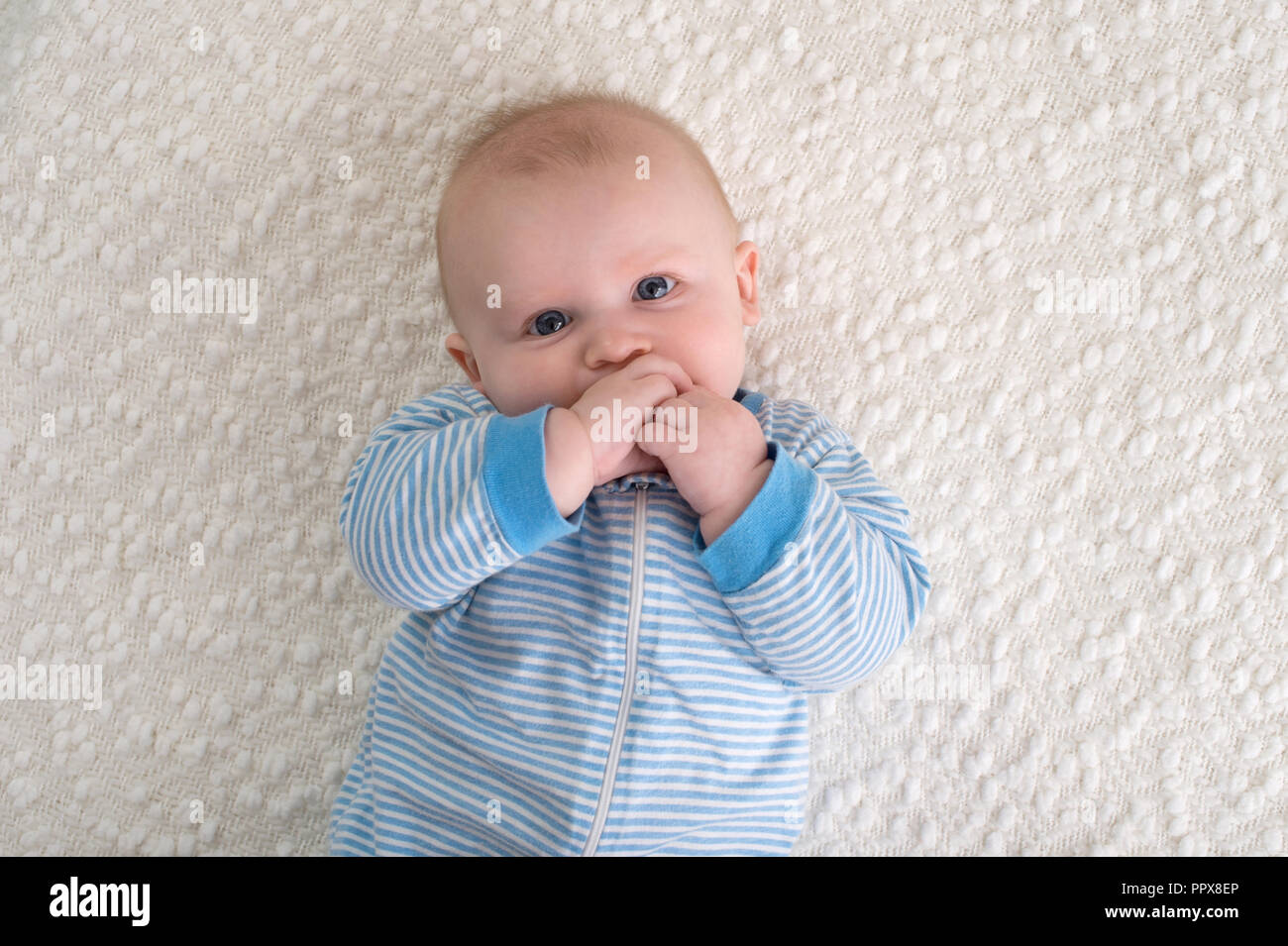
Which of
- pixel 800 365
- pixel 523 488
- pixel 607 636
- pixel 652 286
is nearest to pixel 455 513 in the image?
pixel 523 488

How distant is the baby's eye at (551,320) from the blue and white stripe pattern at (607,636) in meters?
0.10

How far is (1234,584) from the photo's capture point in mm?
1137

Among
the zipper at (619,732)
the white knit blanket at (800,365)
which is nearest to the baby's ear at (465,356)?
the white knit blanket at (800,365)

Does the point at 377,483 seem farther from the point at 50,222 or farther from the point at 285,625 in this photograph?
the point at 50,222

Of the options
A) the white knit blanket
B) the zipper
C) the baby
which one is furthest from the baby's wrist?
the white knit blanket

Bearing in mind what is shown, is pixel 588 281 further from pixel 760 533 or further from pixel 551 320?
pixel 760 533

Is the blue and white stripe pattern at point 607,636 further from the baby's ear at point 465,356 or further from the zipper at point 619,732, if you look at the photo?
the baby's ear at point 465,356

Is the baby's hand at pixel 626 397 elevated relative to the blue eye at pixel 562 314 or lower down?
lower down

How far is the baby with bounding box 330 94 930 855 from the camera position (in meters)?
0.93

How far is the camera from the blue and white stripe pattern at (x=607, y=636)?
3.04ft

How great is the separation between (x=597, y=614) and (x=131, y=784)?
0.63 metres

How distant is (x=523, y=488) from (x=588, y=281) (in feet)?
0.66

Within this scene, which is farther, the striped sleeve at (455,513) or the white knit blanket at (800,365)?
the white knit blanket at (800,365)
